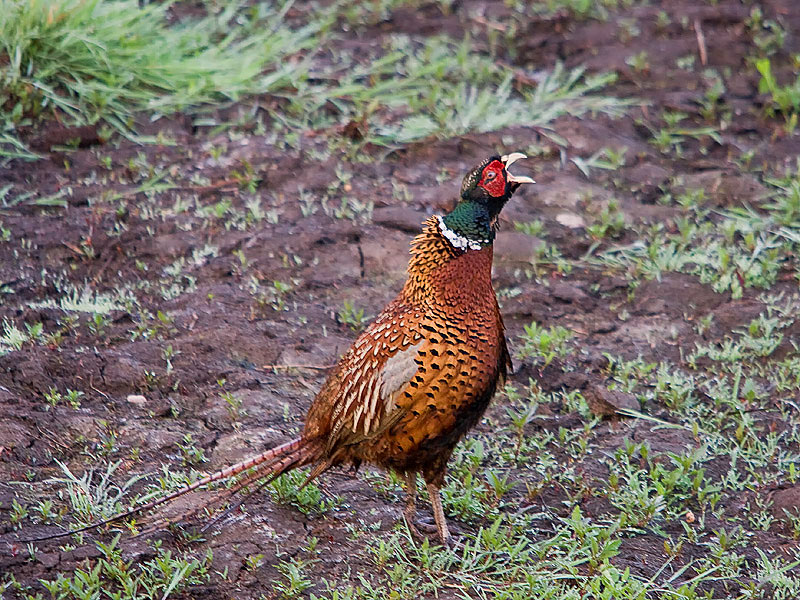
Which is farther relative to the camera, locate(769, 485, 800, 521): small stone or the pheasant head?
locate(769, 485, 800, 521): small stone

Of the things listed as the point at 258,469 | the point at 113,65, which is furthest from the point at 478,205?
the point at 113,65

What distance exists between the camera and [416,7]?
7.09 meters

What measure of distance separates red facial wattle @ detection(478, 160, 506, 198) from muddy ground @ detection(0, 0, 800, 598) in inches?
39.8

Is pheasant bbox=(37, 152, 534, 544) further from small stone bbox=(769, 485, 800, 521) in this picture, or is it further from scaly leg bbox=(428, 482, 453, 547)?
small stone bbox=(769, 485, 800, 521)

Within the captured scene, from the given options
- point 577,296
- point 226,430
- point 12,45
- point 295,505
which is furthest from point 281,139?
point 295,505

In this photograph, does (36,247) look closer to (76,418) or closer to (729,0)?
(76,418)

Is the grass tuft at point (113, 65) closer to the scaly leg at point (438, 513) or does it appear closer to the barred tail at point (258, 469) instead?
the barred tail at point (258, 469)

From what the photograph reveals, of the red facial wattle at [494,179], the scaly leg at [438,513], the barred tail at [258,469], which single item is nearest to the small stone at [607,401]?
the scaly leg at [438,513]

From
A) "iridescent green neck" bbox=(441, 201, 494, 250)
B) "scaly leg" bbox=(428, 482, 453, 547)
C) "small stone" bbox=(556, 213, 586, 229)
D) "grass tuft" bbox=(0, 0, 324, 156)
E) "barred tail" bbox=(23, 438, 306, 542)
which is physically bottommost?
"scaly leg" bbox=(428, 482, 453, 547)

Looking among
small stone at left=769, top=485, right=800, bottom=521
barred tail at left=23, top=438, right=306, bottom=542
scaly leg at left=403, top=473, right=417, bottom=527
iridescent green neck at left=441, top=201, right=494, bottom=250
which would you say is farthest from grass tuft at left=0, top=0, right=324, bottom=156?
small stone at left=769, top=485, right=800, bottom=521

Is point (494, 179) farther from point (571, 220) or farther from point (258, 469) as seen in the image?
point (571, 220)

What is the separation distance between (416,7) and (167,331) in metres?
3.74

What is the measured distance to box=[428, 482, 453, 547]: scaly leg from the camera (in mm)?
3195

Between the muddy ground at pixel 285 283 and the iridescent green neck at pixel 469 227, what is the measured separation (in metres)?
0.89
